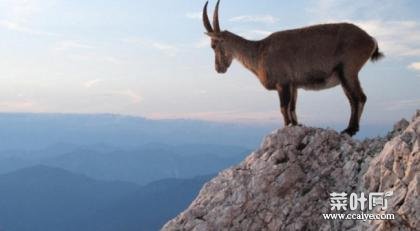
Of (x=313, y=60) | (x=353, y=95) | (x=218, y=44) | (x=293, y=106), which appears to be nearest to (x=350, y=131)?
(x=353, y=95)

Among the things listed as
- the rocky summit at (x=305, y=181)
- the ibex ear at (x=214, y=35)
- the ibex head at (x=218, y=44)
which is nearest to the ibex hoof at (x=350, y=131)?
the rocky summit at (x=305, y=181)

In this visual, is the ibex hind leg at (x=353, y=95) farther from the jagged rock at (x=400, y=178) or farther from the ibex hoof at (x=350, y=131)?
the jagged rock at (x=400, y=178)

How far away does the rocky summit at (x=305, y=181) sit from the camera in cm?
1162

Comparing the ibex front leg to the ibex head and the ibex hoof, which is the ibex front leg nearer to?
the ibex hoof

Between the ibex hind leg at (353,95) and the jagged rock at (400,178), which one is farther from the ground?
the ibex hind leg at (353,95)

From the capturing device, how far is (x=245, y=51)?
18266 mm

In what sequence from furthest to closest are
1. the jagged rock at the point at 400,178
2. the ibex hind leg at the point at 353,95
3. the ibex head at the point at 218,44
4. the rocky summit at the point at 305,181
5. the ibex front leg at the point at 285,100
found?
the ibex head at the point at 218,44, the ibex front leg at the point at 285,100, the ibex hind leg at the point at 353,95, the rocky summit at the point at 305,181, the jagged rock at the point at 400,178

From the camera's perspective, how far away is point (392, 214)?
10.6 metres

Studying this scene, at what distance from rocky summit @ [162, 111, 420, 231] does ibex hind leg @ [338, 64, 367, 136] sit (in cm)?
96

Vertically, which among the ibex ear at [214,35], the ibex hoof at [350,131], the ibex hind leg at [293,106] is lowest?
the ibex hoof at [350,131]

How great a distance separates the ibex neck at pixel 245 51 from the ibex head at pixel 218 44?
305 mm

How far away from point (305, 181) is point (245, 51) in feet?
20.0

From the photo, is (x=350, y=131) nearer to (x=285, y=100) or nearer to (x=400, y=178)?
(x=285, y=100)

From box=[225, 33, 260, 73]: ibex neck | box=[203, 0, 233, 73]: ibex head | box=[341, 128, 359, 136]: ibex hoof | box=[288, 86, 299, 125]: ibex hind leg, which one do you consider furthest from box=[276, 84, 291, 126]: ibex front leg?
box=[203, 0, 233, 73]: ibex head
